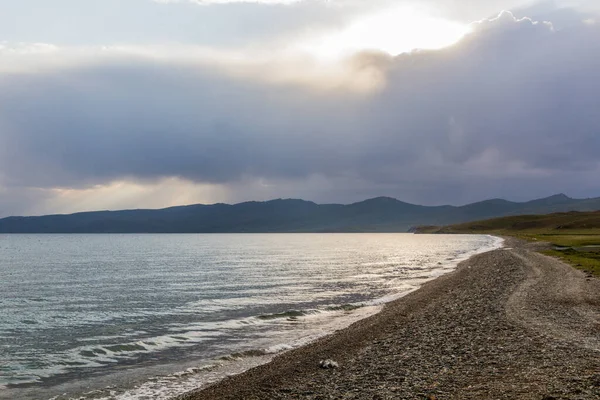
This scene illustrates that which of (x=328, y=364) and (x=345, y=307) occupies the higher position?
(x=328, y=364)

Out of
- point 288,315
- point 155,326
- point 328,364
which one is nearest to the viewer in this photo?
point 328,364

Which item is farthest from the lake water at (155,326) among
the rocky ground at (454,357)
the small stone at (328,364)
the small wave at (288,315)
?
the small stone at (328,364)

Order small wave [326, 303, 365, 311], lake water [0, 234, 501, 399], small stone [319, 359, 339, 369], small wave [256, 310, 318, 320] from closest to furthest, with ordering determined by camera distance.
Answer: small stone [319, 359, 339, 369], lake water [0, 234, 501, 399], small wave [256, 310, 318, 320], small wave [326, 303, 365, 311]

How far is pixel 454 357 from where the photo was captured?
68.9ft

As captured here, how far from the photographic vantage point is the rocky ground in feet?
53.4

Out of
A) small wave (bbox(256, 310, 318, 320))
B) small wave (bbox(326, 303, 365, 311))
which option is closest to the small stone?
small wave (bbox(256, 310, 318, 320))

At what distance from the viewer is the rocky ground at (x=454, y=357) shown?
16.3 meters

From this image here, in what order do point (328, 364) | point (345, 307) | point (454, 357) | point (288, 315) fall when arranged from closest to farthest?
point (454, 357), point (328, 364), point (288, 315), point (345, 307)

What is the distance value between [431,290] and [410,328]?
22.7 m

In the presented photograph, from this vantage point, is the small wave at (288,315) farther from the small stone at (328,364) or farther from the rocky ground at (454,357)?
the small stone at (328,364)

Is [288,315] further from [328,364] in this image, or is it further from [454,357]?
[454,357]

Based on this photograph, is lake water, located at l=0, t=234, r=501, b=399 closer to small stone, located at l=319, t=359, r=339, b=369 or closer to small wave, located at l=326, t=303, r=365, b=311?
small wave, located at l=326, t=303, r=365, b=311

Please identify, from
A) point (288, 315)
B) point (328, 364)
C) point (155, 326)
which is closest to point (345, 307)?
point (288, 315)

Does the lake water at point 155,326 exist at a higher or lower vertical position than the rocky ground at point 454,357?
lower
